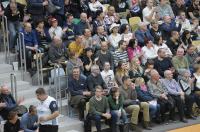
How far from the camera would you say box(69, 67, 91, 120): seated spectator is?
12086 mm

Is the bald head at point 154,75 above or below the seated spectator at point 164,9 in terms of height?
below

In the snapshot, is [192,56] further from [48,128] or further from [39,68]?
[48,128]

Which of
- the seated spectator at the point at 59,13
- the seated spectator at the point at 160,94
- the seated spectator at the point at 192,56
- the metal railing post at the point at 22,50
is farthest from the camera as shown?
the seated spectator at the point at 192,56

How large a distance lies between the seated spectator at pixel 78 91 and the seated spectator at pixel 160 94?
1796 millimetres

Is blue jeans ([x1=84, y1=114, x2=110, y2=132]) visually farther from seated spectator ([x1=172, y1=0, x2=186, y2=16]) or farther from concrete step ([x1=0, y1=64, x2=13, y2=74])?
seated spectator ([x1=172, y1=0, x2=186, y2=16])

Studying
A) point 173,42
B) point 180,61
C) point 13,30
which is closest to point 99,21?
point 173,42

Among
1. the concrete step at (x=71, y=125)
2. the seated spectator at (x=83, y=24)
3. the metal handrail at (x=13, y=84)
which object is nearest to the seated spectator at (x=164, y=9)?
the seated spectator at (x=83, y=24)

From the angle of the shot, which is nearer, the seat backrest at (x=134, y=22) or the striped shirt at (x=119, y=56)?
the striped shirt at (x=119, y=56)

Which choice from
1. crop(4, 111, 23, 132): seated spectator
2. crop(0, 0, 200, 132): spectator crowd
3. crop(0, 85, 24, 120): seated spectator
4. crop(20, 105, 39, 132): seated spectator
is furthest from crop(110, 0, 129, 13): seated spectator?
crop(4, 111, 23, 132): seated spectator

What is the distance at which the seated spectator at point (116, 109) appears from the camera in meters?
12.0

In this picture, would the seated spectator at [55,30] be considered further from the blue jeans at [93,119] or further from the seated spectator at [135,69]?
the blue jeans at [93,119]

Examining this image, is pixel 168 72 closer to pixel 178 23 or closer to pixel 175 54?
pixel 175 54

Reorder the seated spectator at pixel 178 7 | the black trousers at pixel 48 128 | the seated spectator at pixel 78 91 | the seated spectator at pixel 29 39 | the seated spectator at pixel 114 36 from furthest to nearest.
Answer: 1. the seated spectator at pixel 178 7
2. the seated spectator at pixel 114 36
3. the seated spectator at pixel 29 39
4. the seated spectator at pixel 78 91
5. the black trousers at pixel 48 128

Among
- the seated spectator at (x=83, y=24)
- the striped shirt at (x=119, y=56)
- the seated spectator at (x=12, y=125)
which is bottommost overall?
the seated spectator at (x=12, y=125)
